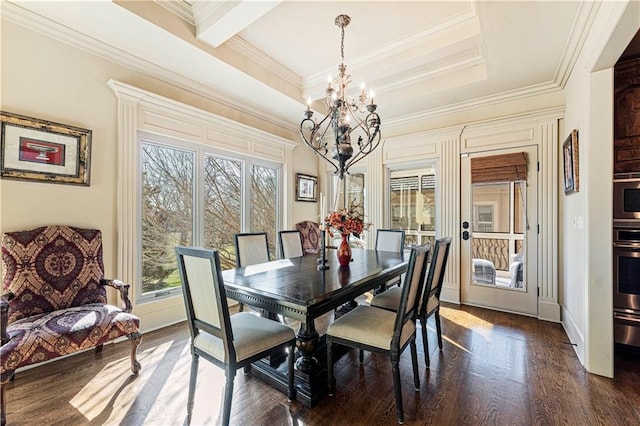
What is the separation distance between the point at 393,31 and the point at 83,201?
334 centimetres

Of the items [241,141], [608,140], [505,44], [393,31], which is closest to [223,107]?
[241,141]

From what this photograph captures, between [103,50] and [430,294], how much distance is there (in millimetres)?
3656

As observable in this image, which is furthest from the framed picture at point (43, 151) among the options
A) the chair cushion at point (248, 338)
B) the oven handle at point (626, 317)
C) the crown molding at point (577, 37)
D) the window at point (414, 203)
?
the oven handle at point (626, 317)

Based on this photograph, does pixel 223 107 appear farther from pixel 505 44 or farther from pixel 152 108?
pixel 505 44

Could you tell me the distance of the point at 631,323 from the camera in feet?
7.54

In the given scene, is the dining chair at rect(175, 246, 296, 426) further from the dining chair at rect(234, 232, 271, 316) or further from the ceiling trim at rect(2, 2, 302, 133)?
the ceiling trim at rect(2, 2, 302, 133)

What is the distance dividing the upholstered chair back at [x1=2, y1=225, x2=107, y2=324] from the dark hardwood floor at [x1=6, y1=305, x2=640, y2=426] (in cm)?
54

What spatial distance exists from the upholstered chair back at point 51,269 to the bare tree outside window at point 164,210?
60 cm

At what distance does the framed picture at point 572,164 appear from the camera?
2521 millimetres

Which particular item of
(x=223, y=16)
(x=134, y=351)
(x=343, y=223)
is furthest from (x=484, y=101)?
(x=134, y=351)

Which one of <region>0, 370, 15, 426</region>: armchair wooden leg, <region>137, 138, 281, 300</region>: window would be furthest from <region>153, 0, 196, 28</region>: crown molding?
<region>0, 370, 15, 426</region>: armchair wooden leg

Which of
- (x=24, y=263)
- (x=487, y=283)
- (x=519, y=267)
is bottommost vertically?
(x=487, y=283)

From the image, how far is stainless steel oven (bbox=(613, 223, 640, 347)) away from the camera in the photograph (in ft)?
7.41

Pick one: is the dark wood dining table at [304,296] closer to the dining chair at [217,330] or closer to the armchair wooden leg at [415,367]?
the dining chair at [217,330]
